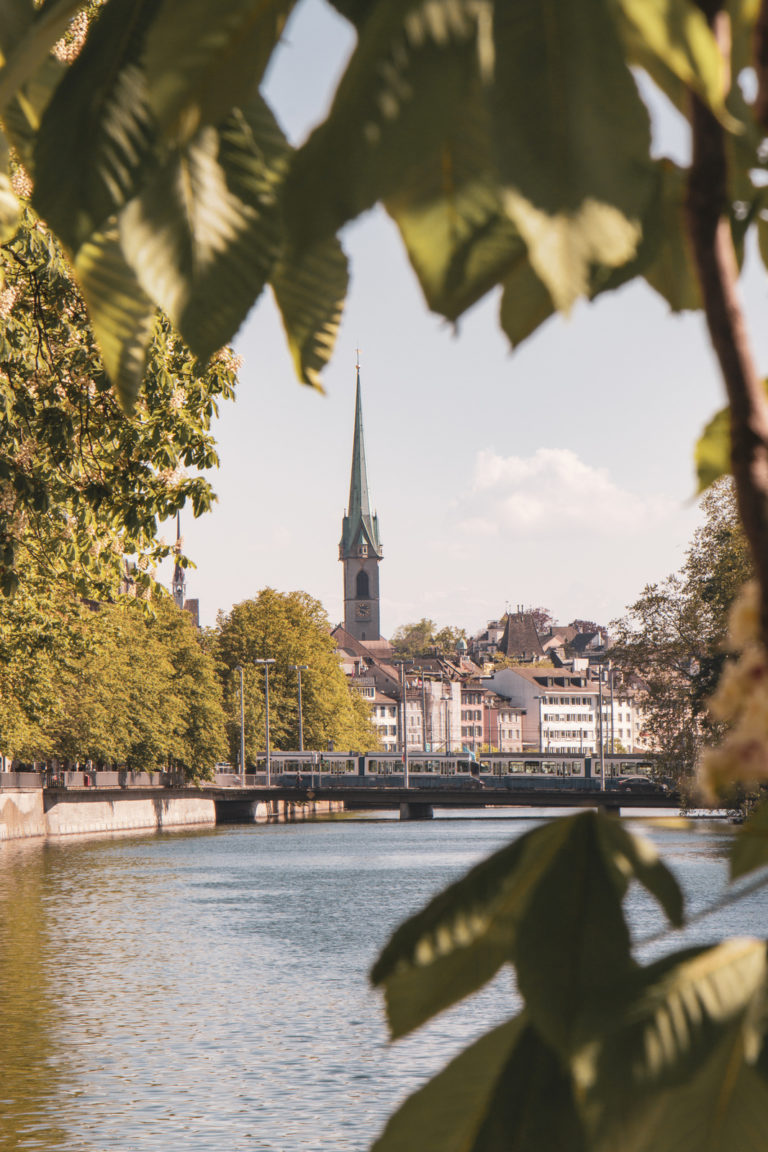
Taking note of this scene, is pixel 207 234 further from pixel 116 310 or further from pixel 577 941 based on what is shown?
pixel 577 941

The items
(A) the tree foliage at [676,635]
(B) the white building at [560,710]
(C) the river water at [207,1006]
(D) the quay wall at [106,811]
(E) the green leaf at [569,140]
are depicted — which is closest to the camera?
(E) the green leaf at [569,140]

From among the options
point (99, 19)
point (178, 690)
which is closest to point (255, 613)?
point (178, 690)

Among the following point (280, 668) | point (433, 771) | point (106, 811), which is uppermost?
point (280, 668)

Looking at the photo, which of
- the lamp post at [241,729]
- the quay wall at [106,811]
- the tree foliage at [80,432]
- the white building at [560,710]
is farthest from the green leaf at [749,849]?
the white building at [560,710]

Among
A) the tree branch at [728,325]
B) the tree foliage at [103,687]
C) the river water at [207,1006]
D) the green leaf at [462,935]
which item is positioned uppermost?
the tree foliage at [103,687]

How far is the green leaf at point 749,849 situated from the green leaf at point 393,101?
37 centimetres

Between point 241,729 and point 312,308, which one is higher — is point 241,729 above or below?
above

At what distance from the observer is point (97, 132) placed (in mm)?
667

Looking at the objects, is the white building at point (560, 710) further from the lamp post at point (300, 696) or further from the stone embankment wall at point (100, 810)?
the stone embankment wall at point (100, 810)

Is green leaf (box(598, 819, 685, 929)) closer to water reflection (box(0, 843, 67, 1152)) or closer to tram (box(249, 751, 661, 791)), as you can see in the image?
water reflection (box(0, 843, 67, 1152))

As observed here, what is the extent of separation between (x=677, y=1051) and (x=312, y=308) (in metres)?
0.42

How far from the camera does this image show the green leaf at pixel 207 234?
705 mm

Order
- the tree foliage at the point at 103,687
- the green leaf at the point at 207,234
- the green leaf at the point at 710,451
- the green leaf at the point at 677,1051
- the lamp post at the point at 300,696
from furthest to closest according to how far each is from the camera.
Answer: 1. the lamp post at the point at 300,696
2. the tree foliage at the point at 103,687
3. the green leaf at the point at 710,451
4. the green leaf at the point at 207,234
5. the green leaf at the point at 677,1051

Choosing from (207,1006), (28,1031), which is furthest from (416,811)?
(28,1031)
